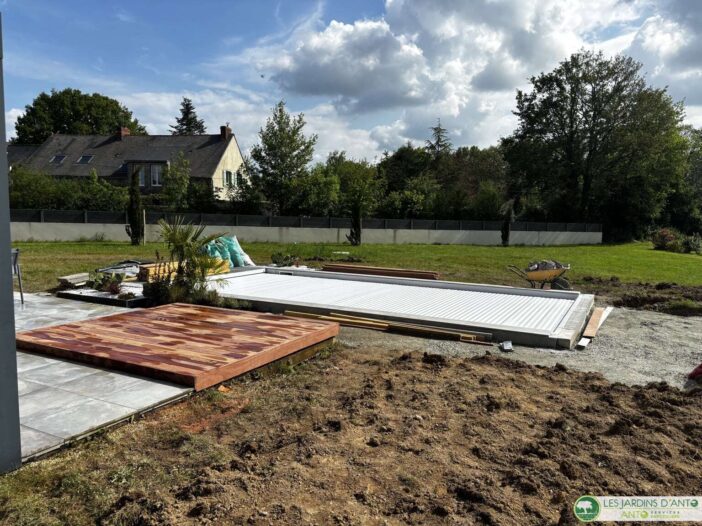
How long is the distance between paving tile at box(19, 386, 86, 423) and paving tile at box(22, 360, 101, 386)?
7.0 inches

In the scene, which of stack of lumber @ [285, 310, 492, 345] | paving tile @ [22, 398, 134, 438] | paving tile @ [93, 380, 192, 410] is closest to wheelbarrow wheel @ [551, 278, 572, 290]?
stack of lumber @ [285, 310, 492, 345]

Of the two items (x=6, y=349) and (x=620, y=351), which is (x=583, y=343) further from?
(x=6, y=349)

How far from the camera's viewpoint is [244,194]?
27484 mm

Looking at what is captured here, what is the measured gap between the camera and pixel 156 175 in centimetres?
3331

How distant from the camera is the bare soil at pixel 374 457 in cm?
228

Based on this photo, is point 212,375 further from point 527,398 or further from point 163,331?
point 527,398

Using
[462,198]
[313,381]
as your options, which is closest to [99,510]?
[313,381]

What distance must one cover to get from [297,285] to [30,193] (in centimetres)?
1949

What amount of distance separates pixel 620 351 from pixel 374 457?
13.2 ft

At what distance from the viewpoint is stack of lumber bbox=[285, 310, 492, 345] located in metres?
5.81

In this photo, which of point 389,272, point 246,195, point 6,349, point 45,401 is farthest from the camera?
point 246,195

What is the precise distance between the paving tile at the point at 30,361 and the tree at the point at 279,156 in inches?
919

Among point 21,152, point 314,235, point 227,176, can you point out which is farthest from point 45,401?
point 21,152

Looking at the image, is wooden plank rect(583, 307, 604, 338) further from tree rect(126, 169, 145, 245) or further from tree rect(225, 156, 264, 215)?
tree rect(225, 156, 264, 215)
